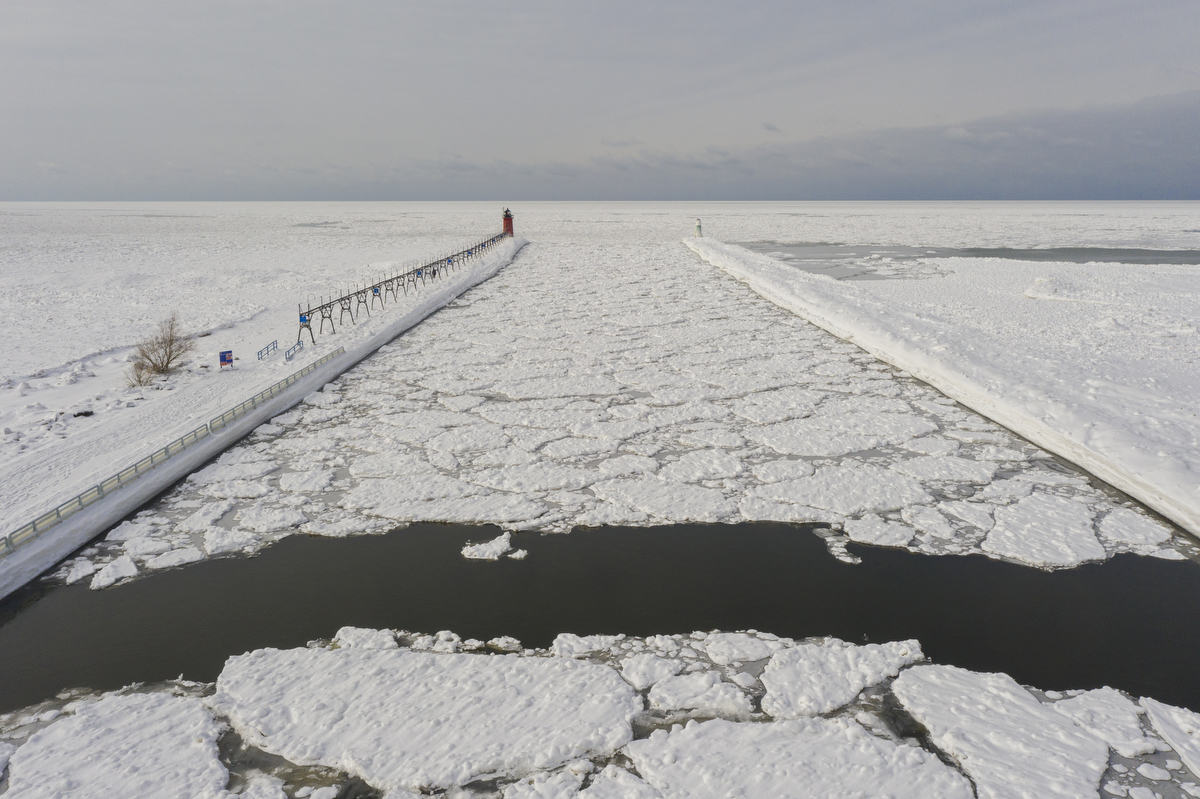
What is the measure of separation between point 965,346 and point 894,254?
19620 mm

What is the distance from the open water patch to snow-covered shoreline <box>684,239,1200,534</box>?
119 centimetres

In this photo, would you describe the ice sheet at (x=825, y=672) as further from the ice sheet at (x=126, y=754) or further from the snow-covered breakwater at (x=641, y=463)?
the ice sheet at (x=126, y=754)

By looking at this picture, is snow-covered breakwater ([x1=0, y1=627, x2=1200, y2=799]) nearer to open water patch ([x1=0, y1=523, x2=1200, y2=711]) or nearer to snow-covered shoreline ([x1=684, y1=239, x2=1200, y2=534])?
open water patch ([x1=0, y1=523, x2=1200, y2=711])

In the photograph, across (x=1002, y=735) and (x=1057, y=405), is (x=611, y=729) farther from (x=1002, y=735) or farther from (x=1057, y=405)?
(x=1057, y=405)

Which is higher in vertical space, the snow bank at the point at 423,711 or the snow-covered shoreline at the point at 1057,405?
the snow-covered shoreline at the point at 1057,405

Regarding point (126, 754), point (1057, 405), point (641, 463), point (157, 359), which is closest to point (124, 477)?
point (126, 754)

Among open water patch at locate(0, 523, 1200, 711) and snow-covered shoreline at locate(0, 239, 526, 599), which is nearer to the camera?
open water patch at locate(0, 523, 1200, 711)

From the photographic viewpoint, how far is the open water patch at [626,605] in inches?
155

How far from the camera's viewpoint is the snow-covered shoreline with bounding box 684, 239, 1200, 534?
5.66 m

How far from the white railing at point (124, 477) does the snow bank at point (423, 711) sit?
7.61 ft

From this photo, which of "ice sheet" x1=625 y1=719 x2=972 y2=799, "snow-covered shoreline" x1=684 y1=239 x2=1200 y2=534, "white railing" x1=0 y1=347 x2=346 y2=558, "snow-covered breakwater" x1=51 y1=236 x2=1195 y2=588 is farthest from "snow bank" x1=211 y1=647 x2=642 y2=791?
"snow-covered shoreline" x1=684 y1=239 x2=1200 y2=534

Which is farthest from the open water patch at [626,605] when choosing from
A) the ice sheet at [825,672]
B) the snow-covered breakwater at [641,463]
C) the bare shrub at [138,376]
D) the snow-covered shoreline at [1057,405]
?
the bare shrub at [138,376]

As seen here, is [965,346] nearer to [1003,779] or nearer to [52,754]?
[1003,779]

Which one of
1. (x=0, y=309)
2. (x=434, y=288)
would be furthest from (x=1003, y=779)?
(x=0, y=309)
